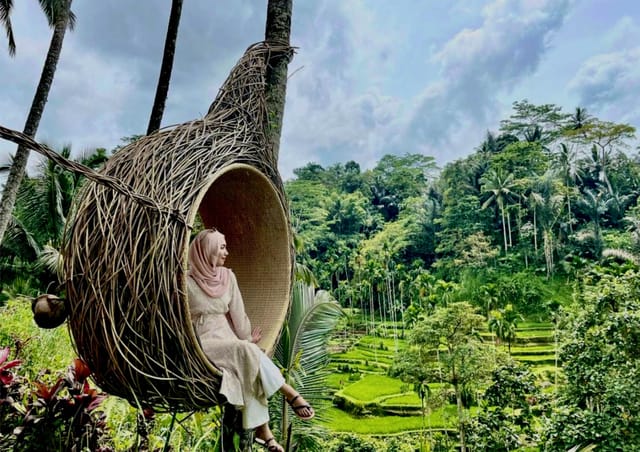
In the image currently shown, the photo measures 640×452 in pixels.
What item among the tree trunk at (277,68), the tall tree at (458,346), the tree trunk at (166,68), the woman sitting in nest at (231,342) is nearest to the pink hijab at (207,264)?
the woman sitting in nest at (231,342)

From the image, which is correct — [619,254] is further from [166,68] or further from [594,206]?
[166,68]

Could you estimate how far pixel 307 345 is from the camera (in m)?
4.03

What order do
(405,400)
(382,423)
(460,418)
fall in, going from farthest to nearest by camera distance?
(405,400), (382,423), (460,418)

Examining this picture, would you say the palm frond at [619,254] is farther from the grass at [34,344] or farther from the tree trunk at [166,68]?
the grass at [34,344]

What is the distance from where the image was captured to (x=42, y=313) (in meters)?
1.11

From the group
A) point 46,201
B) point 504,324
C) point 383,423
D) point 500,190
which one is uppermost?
point 500,190

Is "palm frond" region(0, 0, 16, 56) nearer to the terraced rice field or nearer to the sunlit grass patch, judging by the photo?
the terraced rice field

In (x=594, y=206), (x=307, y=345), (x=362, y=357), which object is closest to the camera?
(x=307, y=345)

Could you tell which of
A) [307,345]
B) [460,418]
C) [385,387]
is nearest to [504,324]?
[385,387]

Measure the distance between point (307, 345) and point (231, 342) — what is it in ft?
9.21

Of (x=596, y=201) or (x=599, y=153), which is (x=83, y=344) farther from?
(x=599, y=153)

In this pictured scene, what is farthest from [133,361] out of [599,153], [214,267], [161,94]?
[599,153]

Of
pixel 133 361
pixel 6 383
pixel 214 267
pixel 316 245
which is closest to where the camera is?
pixel 133 361

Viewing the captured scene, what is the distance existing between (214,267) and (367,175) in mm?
28722
